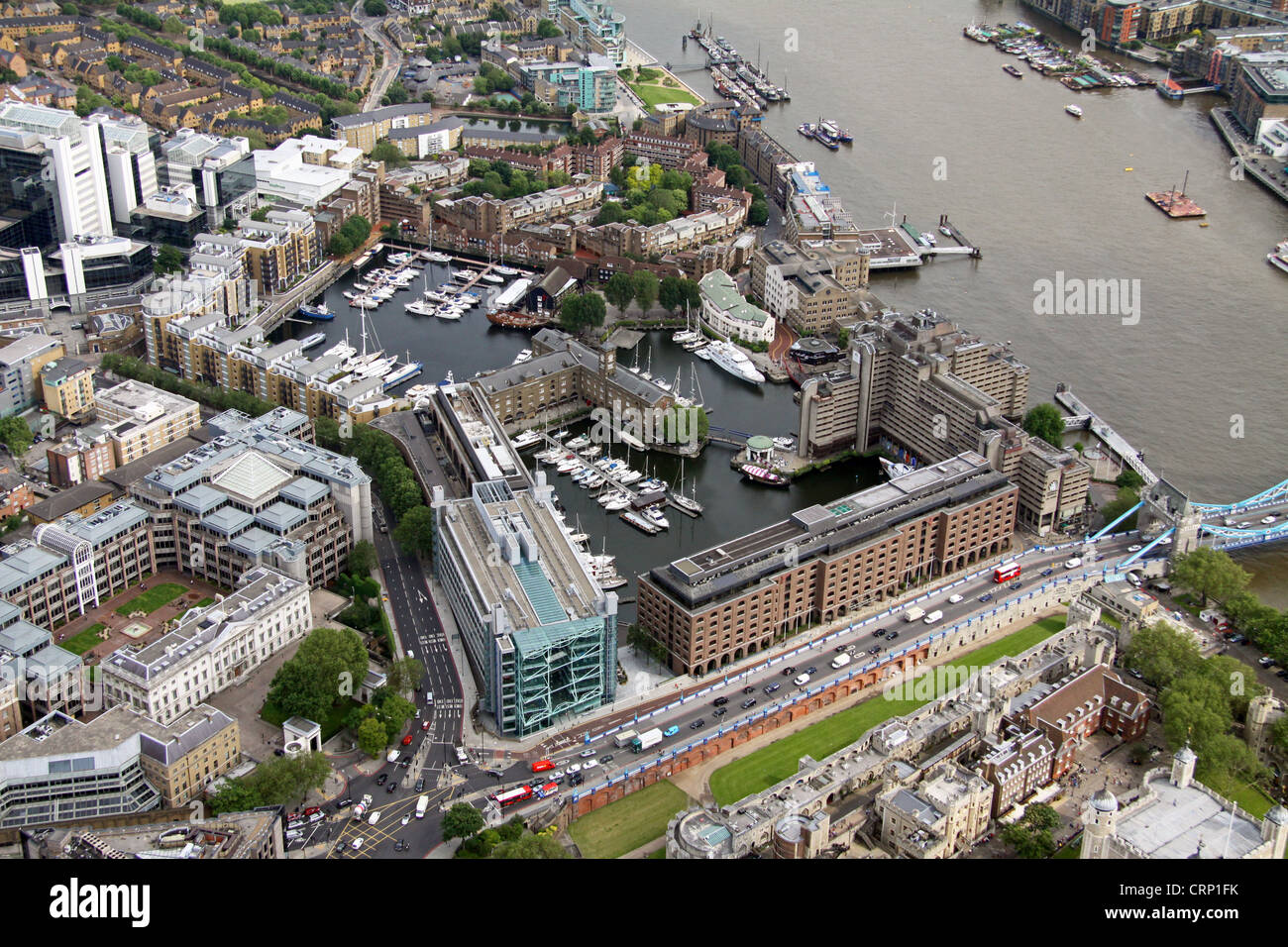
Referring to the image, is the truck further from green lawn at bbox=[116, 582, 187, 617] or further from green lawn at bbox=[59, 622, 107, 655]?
green lawn at bbox=[59, 622, 107, 655]

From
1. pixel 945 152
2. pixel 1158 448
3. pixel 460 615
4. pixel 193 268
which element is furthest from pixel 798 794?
pixel 945 152

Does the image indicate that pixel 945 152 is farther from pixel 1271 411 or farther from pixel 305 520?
pixel 305 520

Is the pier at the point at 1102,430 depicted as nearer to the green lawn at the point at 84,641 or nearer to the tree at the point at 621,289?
the tree at the point at 621,289

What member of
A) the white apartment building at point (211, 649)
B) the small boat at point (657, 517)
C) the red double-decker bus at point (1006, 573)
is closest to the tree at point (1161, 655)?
the red double-decker bus at point (1006, 573)

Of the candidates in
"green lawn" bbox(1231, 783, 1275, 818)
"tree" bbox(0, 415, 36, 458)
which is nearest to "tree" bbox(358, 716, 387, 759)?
"green lawn" bbox(1231, 783, 1275, 818)

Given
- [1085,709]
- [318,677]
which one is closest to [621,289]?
[318,677]
